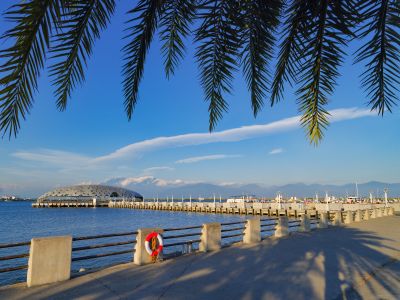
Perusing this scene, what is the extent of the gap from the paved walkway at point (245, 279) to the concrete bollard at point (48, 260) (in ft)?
0.98

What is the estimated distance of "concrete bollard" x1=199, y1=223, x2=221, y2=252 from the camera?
12469 mm

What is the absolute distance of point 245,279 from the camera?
8.39 meters

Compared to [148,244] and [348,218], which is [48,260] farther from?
[348,218]

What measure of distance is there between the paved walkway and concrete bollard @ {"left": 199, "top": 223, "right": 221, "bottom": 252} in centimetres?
55

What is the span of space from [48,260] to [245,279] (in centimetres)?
496

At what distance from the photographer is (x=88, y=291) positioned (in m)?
7.25

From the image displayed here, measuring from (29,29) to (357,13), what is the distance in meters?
3.33

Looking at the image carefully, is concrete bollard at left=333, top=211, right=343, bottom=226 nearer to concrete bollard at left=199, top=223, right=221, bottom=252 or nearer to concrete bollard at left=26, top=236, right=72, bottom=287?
concrete bollard at left=199, top=223, right=221, bottom=252

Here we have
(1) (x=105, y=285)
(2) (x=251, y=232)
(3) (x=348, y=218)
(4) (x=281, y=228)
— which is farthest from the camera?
(3) (x=348, y=218)

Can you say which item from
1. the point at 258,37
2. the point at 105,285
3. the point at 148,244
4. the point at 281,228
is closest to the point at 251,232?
the point at 281,228

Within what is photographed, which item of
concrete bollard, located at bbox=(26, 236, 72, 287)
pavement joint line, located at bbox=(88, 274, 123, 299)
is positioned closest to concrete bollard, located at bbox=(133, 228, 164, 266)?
pavement joint line, located at bbox=(88, 274, 123, 299)

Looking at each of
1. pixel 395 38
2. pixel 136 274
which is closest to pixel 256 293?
pixel 136 274

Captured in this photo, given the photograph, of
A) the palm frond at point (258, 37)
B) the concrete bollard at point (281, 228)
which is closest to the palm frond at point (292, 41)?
the palm frond at point (258, 37)

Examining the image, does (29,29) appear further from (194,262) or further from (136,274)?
(194,262)
